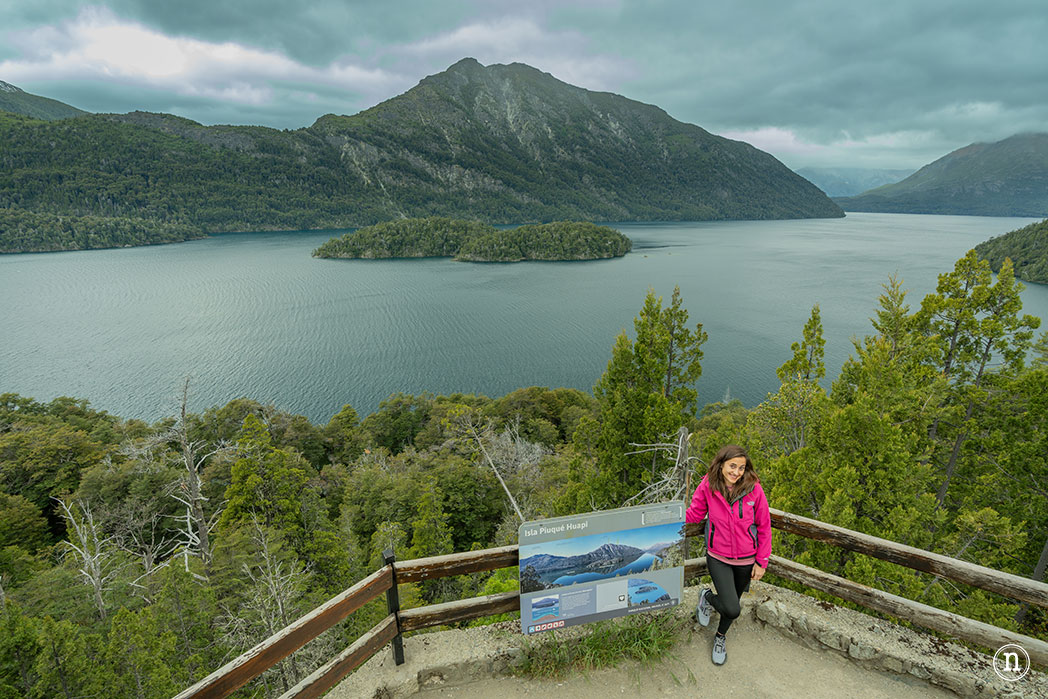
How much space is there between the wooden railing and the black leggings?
38 centimetres

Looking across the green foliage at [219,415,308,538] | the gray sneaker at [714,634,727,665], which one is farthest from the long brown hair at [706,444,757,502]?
the green foliage at [219,415,308,538]

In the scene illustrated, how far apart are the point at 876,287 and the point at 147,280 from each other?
147886mm

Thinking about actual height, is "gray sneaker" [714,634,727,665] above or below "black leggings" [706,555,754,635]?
below

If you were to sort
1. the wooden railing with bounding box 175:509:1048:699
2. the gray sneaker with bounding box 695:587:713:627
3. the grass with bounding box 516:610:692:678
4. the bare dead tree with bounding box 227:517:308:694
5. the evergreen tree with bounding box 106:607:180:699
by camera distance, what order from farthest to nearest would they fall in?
the bare dead tree with bounding box 227:517:308:694, the evergreen tree with bounding box 106:607:180:699, the gray sneaker with bounding box 695:587:713:627, the grass with bounding box 516:610:692:678, the wooden railing with bounding box 175:509:1048:699

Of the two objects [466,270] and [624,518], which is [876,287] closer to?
[466,270]

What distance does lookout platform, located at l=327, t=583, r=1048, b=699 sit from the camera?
4.01m

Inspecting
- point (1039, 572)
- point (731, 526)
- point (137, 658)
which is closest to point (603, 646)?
point (731, 526)

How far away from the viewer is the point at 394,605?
3.94 meters

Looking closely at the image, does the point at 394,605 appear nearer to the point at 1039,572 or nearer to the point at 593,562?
the point at 593,562

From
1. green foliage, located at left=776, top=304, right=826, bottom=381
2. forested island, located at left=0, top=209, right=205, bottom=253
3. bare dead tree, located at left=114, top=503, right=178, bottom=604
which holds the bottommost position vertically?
bare dead tree, located at left=114, top=503, right=178, bottom=604

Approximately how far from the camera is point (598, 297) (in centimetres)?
8738

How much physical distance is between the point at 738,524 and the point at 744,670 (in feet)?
4.82

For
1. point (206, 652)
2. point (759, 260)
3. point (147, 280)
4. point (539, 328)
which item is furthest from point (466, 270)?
point (206, 652)

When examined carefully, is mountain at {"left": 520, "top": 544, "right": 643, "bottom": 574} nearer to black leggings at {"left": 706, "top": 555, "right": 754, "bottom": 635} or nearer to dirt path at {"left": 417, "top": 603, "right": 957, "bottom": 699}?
black leggings at {"left": 706, "top": 555, "right": 754, "bottom": 635}
